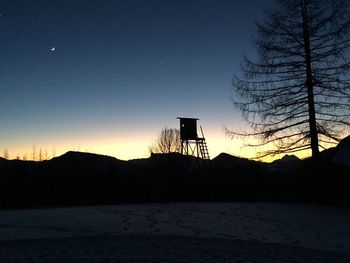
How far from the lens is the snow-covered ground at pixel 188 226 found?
1070 cm

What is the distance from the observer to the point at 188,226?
12391mm

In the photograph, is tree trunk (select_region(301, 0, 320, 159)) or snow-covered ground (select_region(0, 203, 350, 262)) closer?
snow-covered ground (select_region(0, 203, 350, 262))

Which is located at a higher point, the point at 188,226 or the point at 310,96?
the point at 310,96

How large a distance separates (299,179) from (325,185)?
136cm

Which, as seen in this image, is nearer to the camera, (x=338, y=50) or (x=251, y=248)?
(x=251, y=248)

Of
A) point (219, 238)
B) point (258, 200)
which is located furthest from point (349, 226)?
point (258, 200)

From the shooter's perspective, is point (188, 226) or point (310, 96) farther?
point (310, 96)

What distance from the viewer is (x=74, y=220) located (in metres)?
12.9

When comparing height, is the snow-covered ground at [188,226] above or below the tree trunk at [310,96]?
below

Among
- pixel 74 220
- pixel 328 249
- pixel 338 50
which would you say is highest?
pixel 338 50

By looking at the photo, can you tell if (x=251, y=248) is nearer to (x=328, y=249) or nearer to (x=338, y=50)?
(x=328, y=249)

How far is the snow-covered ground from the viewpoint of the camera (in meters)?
10.7

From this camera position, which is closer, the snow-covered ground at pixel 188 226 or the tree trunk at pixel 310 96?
the snow-covered ground at pixel 188 226

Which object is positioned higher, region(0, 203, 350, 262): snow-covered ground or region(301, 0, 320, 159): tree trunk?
region(301, 0, 320, 159): tree trunk
